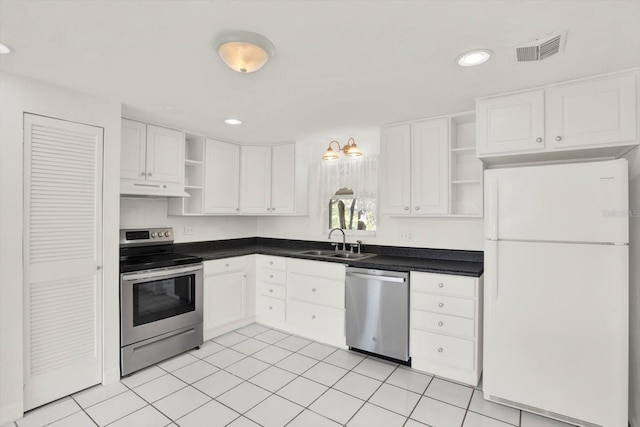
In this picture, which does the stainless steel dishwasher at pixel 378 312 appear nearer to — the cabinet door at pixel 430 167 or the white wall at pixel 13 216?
the cabinet door at pixel 430 167

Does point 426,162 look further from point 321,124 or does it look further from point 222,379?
point 222,379

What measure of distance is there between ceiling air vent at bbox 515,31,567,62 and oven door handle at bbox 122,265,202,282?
305cm

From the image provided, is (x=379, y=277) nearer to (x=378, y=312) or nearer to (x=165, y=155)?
(x=378, y=312)

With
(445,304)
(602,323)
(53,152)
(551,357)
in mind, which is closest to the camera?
(602,323)

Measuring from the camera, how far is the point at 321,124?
10.6 ft

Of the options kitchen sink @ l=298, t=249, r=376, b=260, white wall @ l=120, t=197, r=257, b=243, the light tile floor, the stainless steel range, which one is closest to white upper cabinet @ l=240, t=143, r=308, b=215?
white wall @ l=120, t=197, r=257, b=243

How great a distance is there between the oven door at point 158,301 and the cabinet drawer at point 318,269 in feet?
3.19

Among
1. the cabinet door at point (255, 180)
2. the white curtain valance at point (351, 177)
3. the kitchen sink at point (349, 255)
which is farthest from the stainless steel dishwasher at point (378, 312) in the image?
the cabinet door at point (255, 180)

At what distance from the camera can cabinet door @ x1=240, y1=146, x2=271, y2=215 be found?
4.09m

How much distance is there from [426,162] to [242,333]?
8.68 ft

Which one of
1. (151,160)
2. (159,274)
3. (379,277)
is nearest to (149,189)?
(151,160)

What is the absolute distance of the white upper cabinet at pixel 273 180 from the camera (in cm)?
403

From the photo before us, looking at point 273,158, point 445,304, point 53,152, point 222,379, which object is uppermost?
point 273,158

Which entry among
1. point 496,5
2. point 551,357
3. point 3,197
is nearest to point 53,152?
point 3,197
